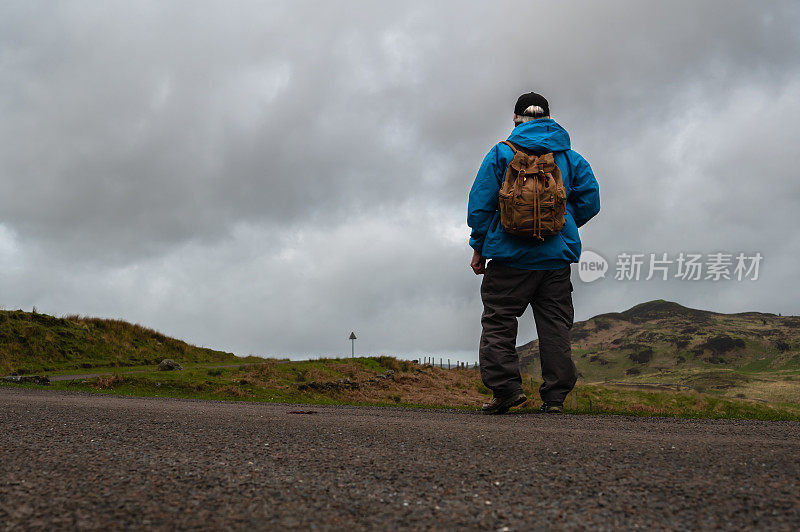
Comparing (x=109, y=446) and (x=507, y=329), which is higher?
(x=507, y=329)

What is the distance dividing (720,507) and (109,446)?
116 inches

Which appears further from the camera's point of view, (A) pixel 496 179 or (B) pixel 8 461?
(A) pixel 496 179

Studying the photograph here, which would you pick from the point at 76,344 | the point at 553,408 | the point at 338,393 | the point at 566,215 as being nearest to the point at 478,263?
→ the point at 566,215

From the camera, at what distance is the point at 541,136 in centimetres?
593

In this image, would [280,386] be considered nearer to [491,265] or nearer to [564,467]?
[491,265]

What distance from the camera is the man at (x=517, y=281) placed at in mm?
5660

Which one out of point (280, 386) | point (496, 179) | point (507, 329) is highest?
point (496, 179)

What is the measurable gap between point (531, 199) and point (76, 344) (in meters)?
21.2

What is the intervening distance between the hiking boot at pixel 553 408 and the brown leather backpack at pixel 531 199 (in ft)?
5.44

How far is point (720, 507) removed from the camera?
203cm

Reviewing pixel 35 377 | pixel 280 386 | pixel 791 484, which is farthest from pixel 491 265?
pixel 35 377

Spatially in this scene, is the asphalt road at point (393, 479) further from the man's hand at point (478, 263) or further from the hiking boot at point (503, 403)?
the man's hand at point (478, 263)

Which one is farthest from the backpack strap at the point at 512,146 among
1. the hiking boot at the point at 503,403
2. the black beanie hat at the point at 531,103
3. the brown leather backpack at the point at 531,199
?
the hiking boot at the point at 503,403

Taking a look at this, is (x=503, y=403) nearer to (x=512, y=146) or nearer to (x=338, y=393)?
(x=512, y=146)
